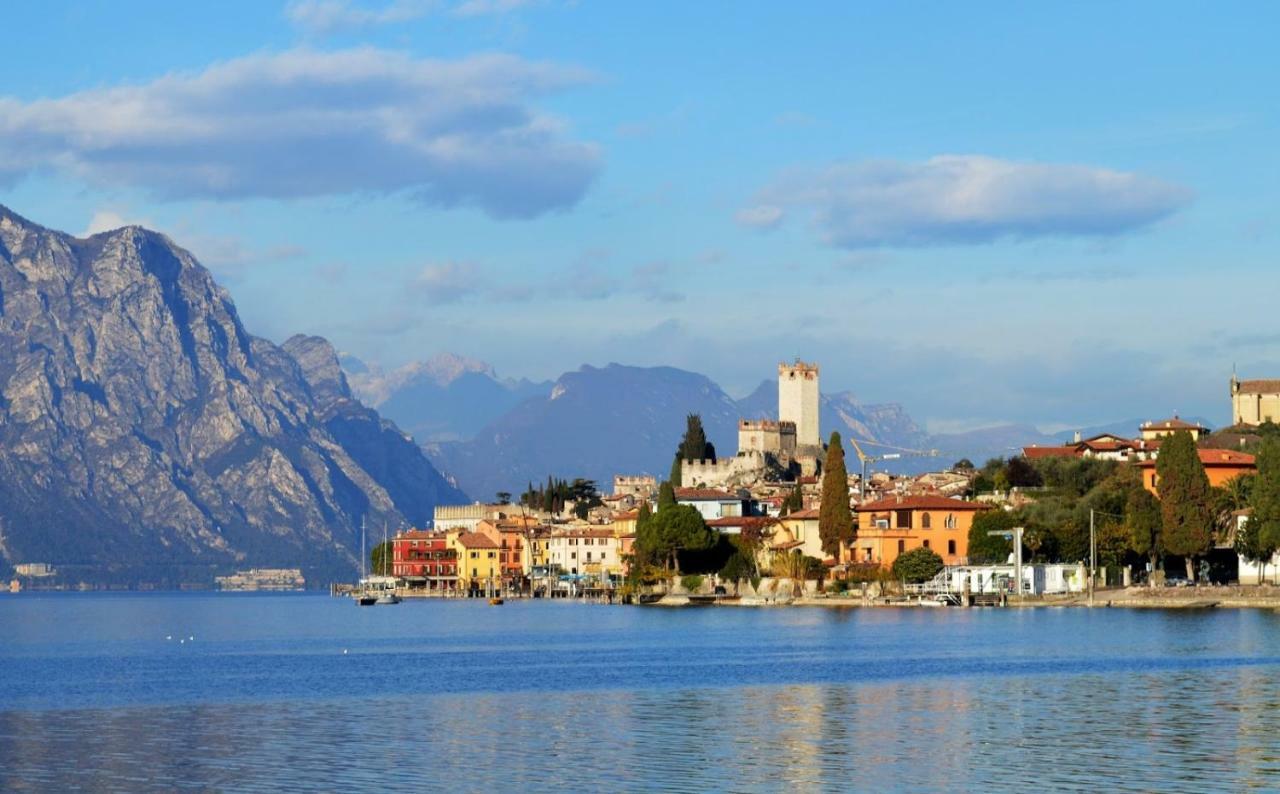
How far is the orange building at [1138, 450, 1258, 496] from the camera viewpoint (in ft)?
424

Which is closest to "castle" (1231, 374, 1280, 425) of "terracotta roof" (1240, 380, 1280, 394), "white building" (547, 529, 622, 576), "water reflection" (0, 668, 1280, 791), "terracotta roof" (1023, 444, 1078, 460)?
"terracotta roof" (1240, 380, 1280, 394)

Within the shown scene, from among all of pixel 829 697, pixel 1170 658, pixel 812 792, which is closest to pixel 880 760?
pixel 812 792

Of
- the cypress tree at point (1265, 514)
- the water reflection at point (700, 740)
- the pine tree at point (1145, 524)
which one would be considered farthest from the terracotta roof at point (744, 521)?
the water reflection at point (700, 740)

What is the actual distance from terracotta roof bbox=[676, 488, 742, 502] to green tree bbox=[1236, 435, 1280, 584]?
A: 207 feet

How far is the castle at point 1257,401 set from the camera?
584 feet

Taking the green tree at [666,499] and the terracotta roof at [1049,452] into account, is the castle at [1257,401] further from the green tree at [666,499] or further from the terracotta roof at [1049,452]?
the green tree at [666,499]

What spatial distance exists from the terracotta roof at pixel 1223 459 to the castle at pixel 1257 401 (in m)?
46.7

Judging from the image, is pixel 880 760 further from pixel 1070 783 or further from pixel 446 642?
pixel 446 642

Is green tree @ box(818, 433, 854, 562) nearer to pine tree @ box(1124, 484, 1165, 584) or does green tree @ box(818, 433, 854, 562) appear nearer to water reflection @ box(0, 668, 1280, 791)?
pine tree @ box(1124, 484, 1165, 584)

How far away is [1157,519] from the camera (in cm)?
11338

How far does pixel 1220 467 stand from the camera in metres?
130

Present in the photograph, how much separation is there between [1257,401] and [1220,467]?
51.6m

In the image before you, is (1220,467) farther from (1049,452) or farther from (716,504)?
(716,504)

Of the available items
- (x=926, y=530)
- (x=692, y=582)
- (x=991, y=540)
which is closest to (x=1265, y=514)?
(x=991, y=540)
